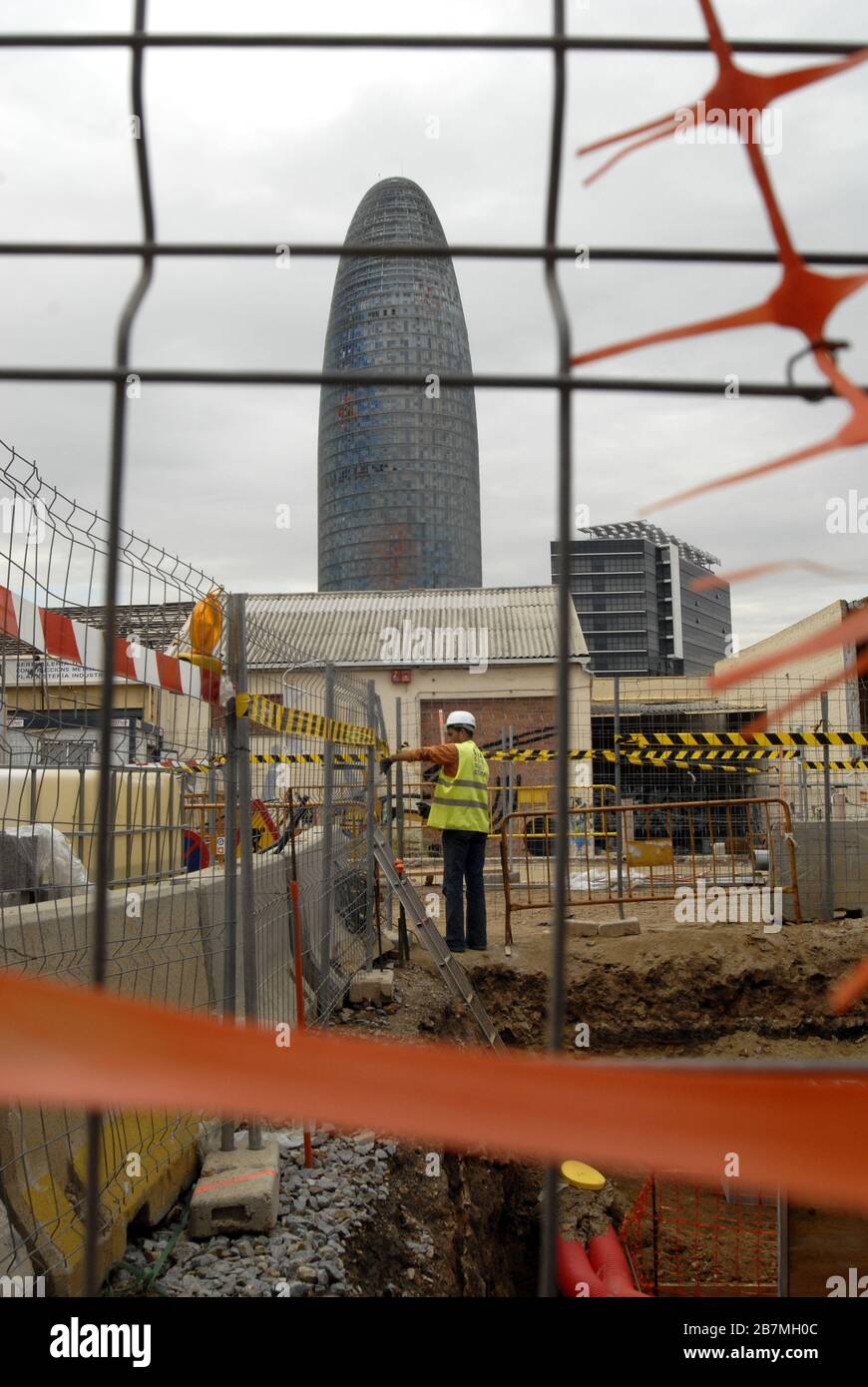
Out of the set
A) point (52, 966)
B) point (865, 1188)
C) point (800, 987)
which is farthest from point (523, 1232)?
point (865, 1188)

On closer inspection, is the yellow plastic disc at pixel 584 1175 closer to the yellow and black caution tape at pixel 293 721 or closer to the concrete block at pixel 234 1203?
the concrete block at pixel 234 1203

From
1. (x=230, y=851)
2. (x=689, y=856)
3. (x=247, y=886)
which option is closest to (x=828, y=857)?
(x=689, y=856)

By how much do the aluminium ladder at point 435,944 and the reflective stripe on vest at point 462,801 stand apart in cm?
90

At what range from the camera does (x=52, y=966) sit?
3068 mm

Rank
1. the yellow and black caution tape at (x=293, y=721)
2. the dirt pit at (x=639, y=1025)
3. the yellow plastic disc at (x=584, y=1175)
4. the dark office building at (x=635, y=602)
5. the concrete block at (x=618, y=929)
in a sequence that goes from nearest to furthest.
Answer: the yellow and black caution tape at (x=293, y=721), the yellow plastic disc at (x=584, y=1175), the dirt pit at (x=639, y=1025), the concrete block at (x=618, y=929), the dark office building at (x=635, y=602)

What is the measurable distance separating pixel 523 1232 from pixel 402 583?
58.5 metres

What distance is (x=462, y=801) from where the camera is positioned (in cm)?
852

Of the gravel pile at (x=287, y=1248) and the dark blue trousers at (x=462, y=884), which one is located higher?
the dark blue trousers at (x=462, y=884)

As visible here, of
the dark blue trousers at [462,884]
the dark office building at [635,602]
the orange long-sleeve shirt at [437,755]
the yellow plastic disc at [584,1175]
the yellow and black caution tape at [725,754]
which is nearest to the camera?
the yellow plastic disc at [584,1175]

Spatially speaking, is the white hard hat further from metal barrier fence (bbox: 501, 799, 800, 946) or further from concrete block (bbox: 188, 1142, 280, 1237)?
concrete block (bbox: 188, 1142, 280, 1237)

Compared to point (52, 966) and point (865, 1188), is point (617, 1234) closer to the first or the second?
point (52, 966)

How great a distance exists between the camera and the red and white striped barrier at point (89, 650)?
284cm

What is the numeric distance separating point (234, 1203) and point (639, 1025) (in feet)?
22.0

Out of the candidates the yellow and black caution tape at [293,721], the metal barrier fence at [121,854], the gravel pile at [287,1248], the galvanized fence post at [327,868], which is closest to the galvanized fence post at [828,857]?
the yellow and black caution tape at [293,721]
